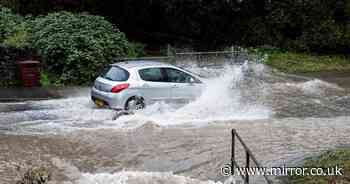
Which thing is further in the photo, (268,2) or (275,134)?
(268,2)

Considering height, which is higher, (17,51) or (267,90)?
(17,51)

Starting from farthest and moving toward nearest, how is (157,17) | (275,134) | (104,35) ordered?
1. (157,17)
2. (104,35)
3. (275,134)

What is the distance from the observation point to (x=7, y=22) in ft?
73.7

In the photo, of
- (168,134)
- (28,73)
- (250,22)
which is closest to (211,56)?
(250,22)

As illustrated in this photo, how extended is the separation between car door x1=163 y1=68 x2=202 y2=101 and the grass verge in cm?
576

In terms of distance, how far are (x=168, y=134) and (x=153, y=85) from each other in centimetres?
266

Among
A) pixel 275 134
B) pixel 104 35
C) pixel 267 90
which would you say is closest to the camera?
pixel 275 134

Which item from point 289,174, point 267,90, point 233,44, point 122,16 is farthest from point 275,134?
point 122,16

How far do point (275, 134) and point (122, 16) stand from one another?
1835 centimetres

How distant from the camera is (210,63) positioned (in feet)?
80.5

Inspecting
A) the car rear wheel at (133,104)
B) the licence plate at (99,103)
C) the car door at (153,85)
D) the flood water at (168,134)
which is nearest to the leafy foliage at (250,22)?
the flood water at (168,134)

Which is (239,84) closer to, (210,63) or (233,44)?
(210,63)

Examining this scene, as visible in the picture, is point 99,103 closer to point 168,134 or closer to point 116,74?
point 116,74

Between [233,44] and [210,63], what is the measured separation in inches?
178
